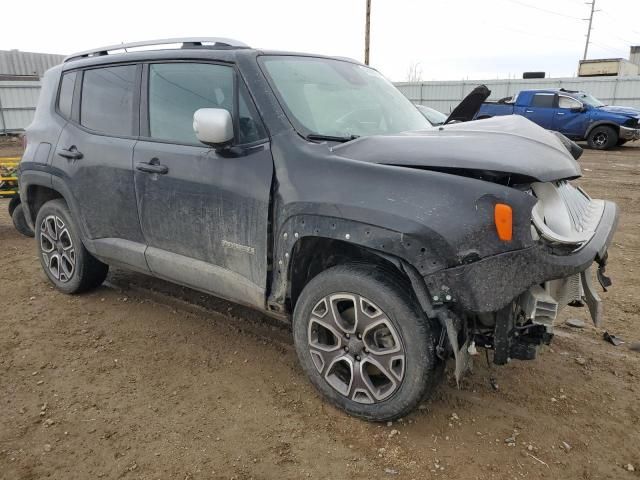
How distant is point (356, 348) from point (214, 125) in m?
1.42

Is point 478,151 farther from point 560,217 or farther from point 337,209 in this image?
point 337,209

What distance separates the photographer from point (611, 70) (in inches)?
1091

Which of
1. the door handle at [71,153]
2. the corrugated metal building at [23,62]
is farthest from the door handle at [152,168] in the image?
the corrugated metal building at [23,62]

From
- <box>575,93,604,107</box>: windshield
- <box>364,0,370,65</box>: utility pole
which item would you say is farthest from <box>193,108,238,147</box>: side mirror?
<box>364,0,370,65</box>: utility pole

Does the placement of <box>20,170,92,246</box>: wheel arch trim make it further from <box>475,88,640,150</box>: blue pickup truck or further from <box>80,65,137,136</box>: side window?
<box>475,88,640,150</box>: blue pickup truck

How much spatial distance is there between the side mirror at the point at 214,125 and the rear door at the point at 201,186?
141 millimetres

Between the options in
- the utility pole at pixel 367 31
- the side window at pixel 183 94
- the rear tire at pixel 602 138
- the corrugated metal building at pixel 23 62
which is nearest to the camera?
the side window at pixel 183 94

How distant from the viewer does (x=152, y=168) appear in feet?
10.8

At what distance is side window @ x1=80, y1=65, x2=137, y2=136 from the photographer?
361 cm

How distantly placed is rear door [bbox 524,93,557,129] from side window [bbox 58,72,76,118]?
14.9 metres

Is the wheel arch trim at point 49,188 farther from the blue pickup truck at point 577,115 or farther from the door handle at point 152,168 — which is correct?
the blue pickup truck at point 577,115

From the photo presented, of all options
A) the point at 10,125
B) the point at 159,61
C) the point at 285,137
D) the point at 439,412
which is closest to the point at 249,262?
the point at 285,137

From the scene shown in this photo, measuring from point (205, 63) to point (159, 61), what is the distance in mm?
466

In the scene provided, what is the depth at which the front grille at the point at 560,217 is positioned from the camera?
227cm
